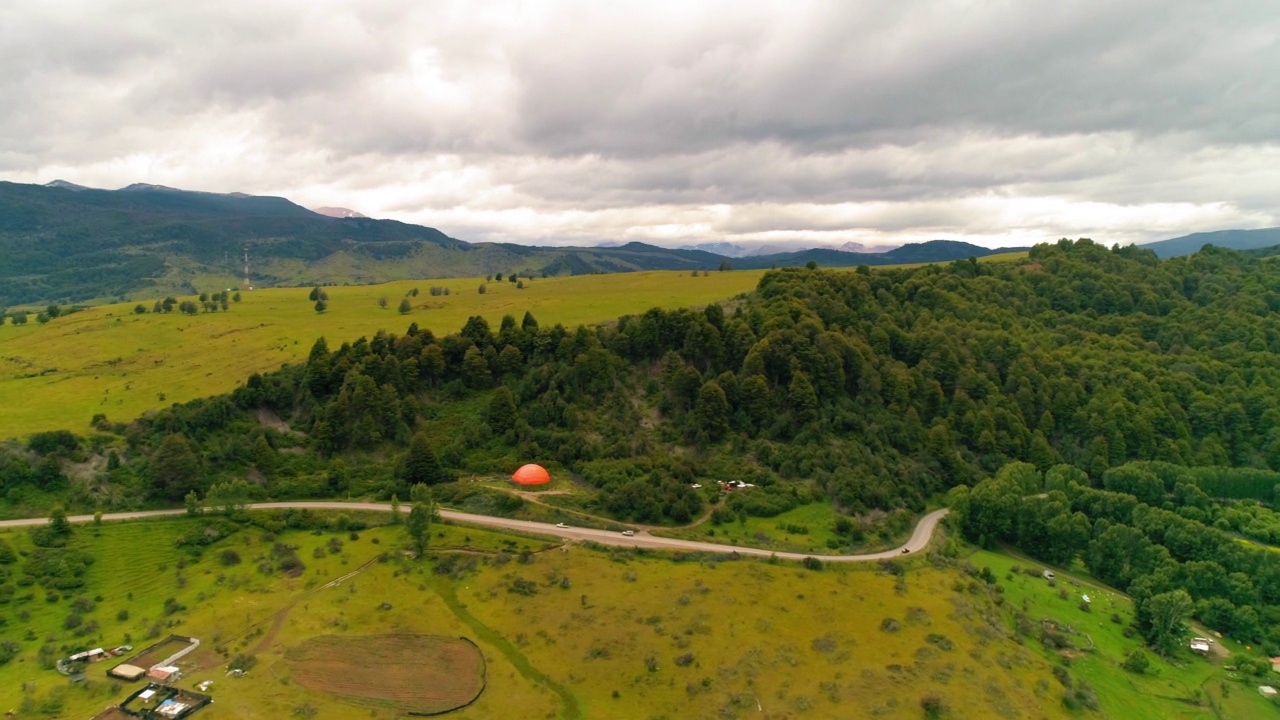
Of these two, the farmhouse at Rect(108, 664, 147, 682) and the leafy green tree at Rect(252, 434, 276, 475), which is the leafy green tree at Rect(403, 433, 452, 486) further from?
the farmhouse at Rect(108, 664, 147, 682)

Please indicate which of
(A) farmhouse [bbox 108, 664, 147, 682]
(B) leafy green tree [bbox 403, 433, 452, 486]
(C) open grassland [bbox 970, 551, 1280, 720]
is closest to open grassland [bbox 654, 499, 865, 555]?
(C) open grassland [bbox 970, 551, 1280, 720]

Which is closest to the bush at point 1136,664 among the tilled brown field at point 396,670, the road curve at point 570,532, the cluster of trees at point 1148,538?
the cluster of trees at point 1148,538

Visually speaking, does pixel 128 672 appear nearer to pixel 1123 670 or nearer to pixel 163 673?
pixel 163 673

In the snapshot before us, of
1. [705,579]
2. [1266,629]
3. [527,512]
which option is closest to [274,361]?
[527,512]

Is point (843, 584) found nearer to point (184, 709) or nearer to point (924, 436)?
point (924, 436)

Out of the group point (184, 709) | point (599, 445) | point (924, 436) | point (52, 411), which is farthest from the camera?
point (924, 436)

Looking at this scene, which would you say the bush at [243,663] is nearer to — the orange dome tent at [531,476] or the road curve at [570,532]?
the road curve at [570,532]
